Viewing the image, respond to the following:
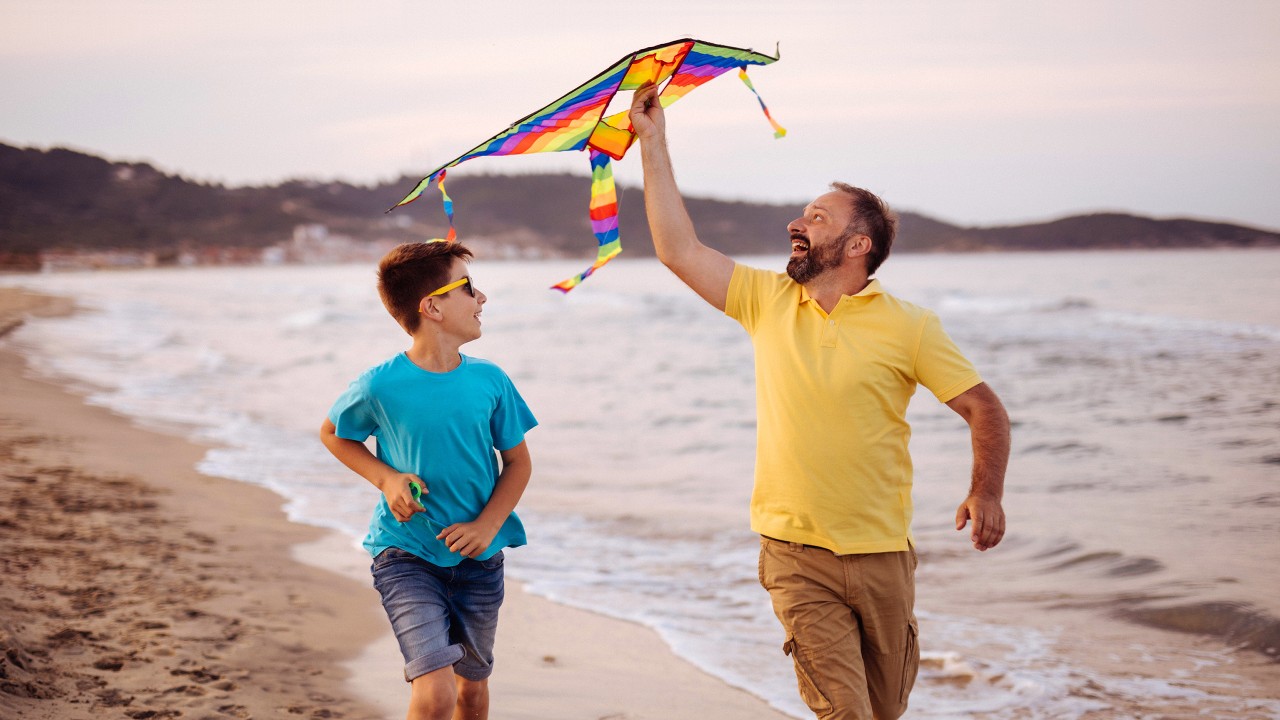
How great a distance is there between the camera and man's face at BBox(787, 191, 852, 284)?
3039 mm

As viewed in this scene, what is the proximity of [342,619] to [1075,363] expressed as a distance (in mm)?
16578

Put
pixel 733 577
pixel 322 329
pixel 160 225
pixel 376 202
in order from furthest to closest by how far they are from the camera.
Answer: pixel 376 202 < pixel 160 225 < pixel 322 329 < pixel 733 577

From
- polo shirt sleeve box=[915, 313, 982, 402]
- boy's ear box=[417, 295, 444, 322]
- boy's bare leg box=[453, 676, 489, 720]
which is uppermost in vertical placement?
boy's ear box=[417, 295, 444, 322]

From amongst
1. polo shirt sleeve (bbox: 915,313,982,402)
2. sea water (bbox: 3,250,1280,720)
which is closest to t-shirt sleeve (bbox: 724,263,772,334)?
polo shirt sleeve (bbox: 915,313,982,402)

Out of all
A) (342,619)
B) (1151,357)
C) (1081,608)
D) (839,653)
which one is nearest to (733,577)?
(1081,608)

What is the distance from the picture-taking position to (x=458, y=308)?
3109 millimetres

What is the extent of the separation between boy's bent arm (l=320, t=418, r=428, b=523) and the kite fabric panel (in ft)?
2.30

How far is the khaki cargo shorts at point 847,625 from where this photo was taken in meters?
2.85

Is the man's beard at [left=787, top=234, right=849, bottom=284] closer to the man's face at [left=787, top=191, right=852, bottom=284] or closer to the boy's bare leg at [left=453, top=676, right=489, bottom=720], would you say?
the man's face at [left=787, top=191, right=852, bottom=284]

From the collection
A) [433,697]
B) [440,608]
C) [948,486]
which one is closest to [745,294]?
[440,608]

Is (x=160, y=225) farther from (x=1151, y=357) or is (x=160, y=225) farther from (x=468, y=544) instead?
(x=468, y=544)

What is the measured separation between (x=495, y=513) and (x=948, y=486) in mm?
7241

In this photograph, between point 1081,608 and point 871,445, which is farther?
point 1081,608

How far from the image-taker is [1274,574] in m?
6.48
